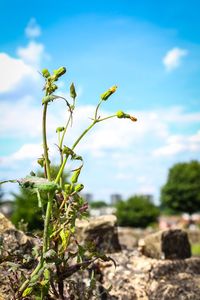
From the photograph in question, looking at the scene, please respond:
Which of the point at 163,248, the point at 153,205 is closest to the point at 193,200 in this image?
the point at 153,205

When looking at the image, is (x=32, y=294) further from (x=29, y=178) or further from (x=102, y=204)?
(x=102, y=204)

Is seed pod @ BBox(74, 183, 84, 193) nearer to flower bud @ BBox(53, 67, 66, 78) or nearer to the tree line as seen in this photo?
flower bud @ BBox(53, 67, 66, 78)

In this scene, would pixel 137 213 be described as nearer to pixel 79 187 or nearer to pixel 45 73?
pixel 79 187

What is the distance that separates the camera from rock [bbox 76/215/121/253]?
4641 mm

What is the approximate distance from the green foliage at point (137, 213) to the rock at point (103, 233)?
50.6 metres

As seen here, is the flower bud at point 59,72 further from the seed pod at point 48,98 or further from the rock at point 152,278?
the rock at point 152,278

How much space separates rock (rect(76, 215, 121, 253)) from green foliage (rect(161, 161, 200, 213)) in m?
46.7

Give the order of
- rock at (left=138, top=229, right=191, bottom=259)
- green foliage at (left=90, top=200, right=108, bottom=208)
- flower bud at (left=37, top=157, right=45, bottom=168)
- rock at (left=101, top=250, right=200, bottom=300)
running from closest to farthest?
flower bud at (left=37, top=157, right=45, bottom=168) < rock at (left=101, top=250, right=200, bottom=300) < rock at (left=138, top=229, right=191, bottom=259) < green foliage at (left=90, top=200, right=108, bottom=208)

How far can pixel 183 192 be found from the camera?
50.7m

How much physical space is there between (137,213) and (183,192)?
7024mm

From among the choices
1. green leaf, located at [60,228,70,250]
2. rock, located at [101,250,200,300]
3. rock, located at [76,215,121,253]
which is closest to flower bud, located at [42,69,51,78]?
green leaf, located at [60,228,70,250]

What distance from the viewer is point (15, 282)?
2.18m

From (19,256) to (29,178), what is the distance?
60 cm

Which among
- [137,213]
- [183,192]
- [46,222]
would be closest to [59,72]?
[46,222]
